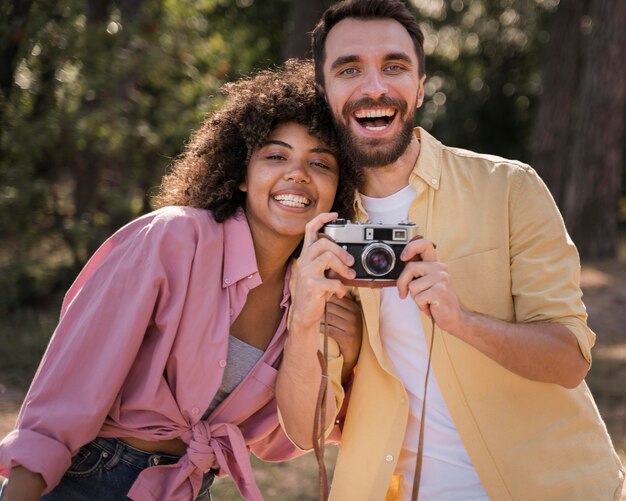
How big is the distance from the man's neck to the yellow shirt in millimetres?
116

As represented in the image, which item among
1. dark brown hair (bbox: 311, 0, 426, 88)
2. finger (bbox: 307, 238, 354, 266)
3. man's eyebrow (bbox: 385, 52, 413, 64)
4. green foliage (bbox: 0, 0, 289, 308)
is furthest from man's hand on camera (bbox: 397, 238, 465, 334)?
green foliage (bbox: 0, 0, 289, 308)

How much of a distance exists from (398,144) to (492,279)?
0.60 metres

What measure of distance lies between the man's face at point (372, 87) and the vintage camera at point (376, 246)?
479 millimetres

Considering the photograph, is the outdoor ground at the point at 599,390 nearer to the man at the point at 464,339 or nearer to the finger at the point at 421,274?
the man at the point at 464,339

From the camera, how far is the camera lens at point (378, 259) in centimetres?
275

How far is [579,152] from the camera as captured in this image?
1298 centimetres

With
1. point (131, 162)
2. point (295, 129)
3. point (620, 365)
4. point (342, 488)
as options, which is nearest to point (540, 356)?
point (342, 488)

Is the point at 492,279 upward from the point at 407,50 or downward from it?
downward

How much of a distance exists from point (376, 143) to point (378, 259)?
60 cm

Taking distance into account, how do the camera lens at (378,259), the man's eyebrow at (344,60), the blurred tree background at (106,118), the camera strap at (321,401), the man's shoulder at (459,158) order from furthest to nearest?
the blurred tree background at (106,118) < the man's eyebrow at (344,60) < the man's shoulder at (459,158) < the camera strap at (321,401) < the camera lens at (378,259)

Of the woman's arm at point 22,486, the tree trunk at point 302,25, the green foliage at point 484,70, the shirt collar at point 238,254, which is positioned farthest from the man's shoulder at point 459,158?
the green foliage at point 484,70

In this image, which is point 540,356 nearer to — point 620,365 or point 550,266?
point 550,266

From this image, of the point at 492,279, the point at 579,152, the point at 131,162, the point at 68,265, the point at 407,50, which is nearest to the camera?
the point at 492,279

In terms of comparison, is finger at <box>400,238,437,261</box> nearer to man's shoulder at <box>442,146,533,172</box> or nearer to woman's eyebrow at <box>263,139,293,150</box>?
man's shoulder at <box>442,146,533,172</box>
